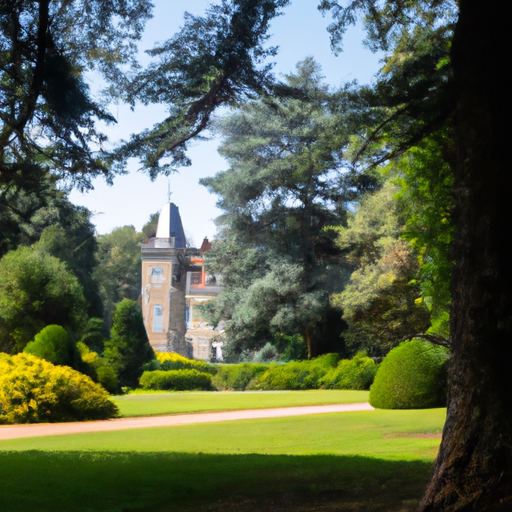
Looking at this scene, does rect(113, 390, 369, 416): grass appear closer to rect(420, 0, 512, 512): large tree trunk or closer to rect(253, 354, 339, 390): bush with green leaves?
rect(253, 354, 339, 390): bush with green leaves

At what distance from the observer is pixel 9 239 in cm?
986

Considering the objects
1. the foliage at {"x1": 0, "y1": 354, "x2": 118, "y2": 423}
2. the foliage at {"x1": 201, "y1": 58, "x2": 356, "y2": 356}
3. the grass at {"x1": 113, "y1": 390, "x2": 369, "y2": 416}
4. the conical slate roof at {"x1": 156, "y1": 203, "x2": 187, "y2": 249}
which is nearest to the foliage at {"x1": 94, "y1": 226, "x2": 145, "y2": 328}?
the conical slate roof at {"x1": 156, "y1": 203, "x2": 187, "y2": 249}

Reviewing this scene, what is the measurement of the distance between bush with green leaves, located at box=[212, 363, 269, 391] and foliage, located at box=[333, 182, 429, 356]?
432 centimetres

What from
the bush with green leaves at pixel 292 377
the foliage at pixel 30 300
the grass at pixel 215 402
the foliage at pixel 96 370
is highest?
the foliage at pixel 30 300

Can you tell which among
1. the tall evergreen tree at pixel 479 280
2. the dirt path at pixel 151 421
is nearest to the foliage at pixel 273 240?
the dirt path at pixel 151 421

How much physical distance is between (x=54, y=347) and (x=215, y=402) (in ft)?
16.4

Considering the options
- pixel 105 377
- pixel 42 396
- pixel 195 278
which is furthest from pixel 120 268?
pixel 42 396

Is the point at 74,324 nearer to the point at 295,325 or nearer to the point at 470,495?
the point at 295,325

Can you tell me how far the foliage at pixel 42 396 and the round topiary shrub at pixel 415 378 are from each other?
6478mm

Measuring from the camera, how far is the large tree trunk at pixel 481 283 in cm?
493

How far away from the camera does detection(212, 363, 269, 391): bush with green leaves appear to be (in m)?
27.1

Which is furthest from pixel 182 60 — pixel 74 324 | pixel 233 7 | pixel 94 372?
pixel 74 324

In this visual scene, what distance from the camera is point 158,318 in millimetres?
47719

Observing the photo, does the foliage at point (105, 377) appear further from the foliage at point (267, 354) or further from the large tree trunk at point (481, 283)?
the large tree trunk at point (481, 283)
